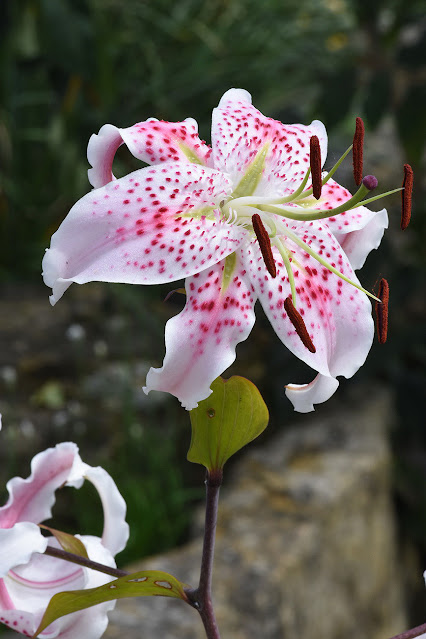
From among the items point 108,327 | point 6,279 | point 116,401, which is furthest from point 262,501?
point 6,279

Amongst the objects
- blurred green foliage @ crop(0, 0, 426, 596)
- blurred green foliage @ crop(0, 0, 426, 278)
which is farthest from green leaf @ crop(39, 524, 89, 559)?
blurred green foliage @ crop(0, 0, 426, 278)

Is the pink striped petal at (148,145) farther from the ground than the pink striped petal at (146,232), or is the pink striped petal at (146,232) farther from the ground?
the pink striped petal at (148,145)

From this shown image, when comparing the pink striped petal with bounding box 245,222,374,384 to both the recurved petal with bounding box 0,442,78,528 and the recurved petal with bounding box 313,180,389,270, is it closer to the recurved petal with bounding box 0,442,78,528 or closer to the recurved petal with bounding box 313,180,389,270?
the recurved petal with bounding box 313,180,389,270

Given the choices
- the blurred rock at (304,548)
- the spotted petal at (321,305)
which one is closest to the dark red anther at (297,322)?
the spotted petal at (321,305)

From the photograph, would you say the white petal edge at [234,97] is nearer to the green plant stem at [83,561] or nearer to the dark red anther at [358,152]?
the dark red anther at [358,152]

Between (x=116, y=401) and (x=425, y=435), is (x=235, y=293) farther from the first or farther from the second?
(x=425, y=435)
